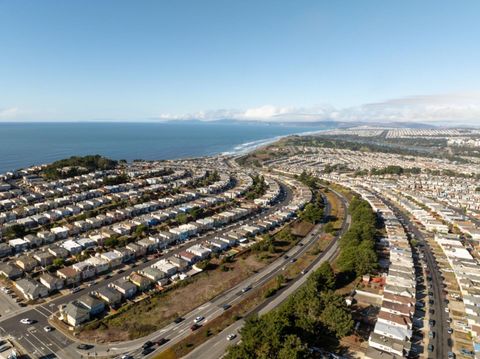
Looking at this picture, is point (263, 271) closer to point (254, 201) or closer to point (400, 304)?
point (400, 304)

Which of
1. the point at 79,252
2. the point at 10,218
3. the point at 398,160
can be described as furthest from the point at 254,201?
the point at 398,160

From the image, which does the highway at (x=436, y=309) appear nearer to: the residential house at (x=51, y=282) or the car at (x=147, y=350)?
the car at (x=147, y=350)

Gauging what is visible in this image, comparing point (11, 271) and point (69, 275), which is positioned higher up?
point (11, 271)

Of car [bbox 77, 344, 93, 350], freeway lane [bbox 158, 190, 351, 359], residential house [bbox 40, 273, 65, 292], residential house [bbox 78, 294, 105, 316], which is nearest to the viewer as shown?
freeway lane [bbox 158, 190, 351, 359]

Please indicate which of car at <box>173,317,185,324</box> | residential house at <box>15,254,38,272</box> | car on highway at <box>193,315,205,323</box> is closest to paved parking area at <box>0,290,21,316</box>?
residential house at <box>15,254,38,272</box>

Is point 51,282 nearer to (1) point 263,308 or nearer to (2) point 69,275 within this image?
(2) point 69,275

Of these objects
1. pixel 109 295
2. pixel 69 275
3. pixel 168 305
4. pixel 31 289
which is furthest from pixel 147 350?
pixel 31 289

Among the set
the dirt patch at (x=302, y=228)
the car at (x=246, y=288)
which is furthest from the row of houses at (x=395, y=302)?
the car at (x=246, y=288)

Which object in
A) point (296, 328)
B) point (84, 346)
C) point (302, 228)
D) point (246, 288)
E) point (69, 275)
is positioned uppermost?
point (296, 328)

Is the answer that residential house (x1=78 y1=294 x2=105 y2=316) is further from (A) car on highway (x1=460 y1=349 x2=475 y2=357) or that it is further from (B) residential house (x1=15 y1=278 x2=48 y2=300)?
(A) car on highway (x1=460 y1=349 x2=475 y2=357)

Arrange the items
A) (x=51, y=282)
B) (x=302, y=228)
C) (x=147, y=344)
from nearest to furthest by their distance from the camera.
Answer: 1. (x=147, y=344)
2. (x=51, y=282)
3. (x=302, y=228)

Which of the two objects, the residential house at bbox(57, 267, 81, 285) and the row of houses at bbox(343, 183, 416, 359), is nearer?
the row of houses at bbox(343, 183, 416, 359)
